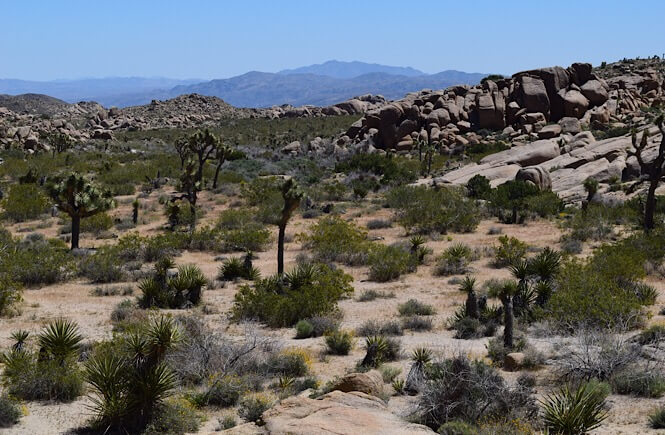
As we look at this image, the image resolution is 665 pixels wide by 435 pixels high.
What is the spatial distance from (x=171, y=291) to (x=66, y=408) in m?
7.80

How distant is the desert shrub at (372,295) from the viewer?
62.1ft

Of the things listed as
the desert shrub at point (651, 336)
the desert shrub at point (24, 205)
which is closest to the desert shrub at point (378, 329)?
the desert shrub at point (651, 336)

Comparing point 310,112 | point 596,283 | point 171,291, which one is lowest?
point 171,291

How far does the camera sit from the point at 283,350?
13.8 m

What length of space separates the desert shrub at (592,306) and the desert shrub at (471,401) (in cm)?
418

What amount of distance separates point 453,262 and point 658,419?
13060 mm

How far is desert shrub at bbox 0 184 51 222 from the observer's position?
31.9 m

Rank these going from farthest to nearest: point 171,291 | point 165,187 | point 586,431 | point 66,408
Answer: point 165,187, point 171,291, point 66,408, point 586,431

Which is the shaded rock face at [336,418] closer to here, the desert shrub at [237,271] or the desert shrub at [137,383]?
the desert shrub at [137,383]

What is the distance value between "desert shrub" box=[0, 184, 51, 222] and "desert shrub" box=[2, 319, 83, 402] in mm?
22232

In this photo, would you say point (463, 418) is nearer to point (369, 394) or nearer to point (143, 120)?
point (369, 394)

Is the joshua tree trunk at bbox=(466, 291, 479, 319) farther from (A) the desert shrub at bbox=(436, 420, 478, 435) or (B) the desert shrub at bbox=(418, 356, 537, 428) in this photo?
(A) the desert shrub at bbox=(436, 420, 478, 435)

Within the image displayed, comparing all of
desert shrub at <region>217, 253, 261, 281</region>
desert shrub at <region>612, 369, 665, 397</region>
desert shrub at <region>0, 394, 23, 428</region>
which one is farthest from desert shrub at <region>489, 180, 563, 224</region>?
desert shrub at <region>0, 394, 23, 428</region>

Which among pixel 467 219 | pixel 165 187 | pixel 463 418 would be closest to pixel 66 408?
pixel 463 418
